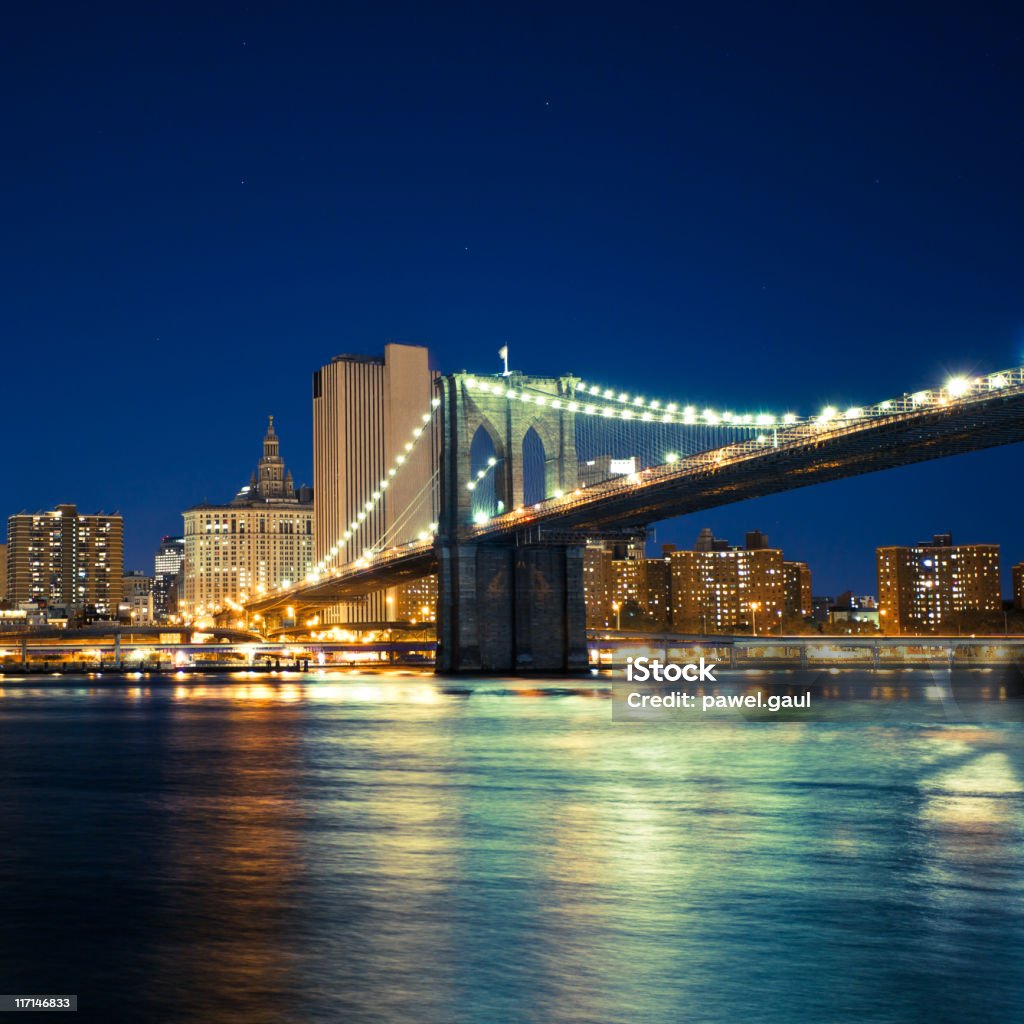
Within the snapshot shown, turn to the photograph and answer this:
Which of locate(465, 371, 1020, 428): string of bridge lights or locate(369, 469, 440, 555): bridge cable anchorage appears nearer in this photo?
locate(465, 371, 1020, 428): string of bridge lights

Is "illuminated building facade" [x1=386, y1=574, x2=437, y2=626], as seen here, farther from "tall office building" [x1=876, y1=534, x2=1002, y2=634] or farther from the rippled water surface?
the rippled water surface

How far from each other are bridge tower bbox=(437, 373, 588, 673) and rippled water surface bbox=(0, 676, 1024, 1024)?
4361cm

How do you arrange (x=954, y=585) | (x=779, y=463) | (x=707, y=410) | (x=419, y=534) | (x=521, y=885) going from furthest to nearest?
(x=954, y=585)
(x=419, y=534)
(x=707, y=410)
(x=779, y=463)
(x=521, y=885)

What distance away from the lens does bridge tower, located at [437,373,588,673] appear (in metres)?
73.4

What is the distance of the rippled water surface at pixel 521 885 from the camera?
32.2ft

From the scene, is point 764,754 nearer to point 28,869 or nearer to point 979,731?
point 979,731

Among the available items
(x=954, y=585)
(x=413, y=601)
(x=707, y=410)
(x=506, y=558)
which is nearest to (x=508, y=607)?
(x=506, y=558)

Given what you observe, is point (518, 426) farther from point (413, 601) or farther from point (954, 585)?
point (954, 585)

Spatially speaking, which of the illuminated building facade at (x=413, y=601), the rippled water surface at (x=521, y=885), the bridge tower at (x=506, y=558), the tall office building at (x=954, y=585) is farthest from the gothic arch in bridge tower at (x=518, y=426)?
the tall office building at (x=954, y=585)

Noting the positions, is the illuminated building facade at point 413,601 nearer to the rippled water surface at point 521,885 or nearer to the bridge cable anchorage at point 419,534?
Result: the bridge cable anchorage at point 419,534

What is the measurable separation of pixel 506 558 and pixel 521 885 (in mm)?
60469

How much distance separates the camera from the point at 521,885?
45.5 feet

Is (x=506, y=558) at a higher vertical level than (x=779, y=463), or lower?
lower

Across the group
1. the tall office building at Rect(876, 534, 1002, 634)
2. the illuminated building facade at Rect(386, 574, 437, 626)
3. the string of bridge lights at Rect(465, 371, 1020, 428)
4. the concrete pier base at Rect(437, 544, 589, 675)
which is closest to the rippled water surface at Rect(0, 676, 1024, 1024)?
the string of bridge lights at Rect(465, 371, 1020, 428)
